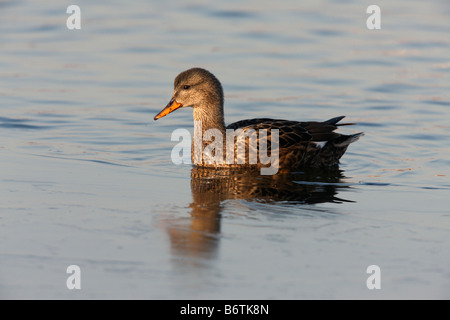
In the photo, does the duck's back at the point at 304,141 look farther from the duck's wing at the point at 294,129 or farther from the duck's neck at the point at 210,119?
the duck's neck at the point at 210,119

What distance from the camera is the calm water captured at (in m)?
5.54

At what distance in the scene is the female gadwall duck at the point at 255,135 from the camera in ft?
29.7

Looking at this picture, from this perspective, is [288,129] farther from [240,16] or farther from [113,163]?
[240,16]

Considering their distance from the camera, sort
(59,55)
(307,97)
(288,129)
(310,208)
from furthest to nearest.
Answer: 1. (59,55)
2. (307,97)
3. (288,129)
4. (310,208)

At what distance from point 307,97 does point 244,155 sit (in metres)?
3.67

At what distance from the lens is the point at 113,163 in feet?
29.6

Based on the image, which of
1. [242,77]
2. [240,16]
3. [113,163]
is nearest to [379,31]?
[240,16]

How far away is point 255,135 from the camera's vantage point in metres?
8.98

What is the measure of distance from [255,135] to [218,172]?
0.59 metres

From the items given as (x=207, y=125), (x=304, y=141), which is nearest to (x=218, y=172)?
(x=207, y=125)

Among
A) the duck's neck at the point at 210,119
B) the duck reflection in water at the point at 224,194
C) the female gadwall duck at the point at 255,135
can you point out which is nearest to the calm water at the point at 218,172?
the duck reflection in water at the point at 224,194

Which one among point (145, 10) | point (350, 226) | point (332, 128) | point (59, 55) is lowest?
point (350, 226)

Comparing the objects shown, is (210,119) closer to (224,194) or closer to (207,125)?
(207,125)

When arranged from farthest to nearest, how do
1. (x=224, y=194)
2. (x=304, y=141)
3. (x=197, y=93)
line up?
(x=197, y=93), (x=304, y=141), (x=224, y=194)
